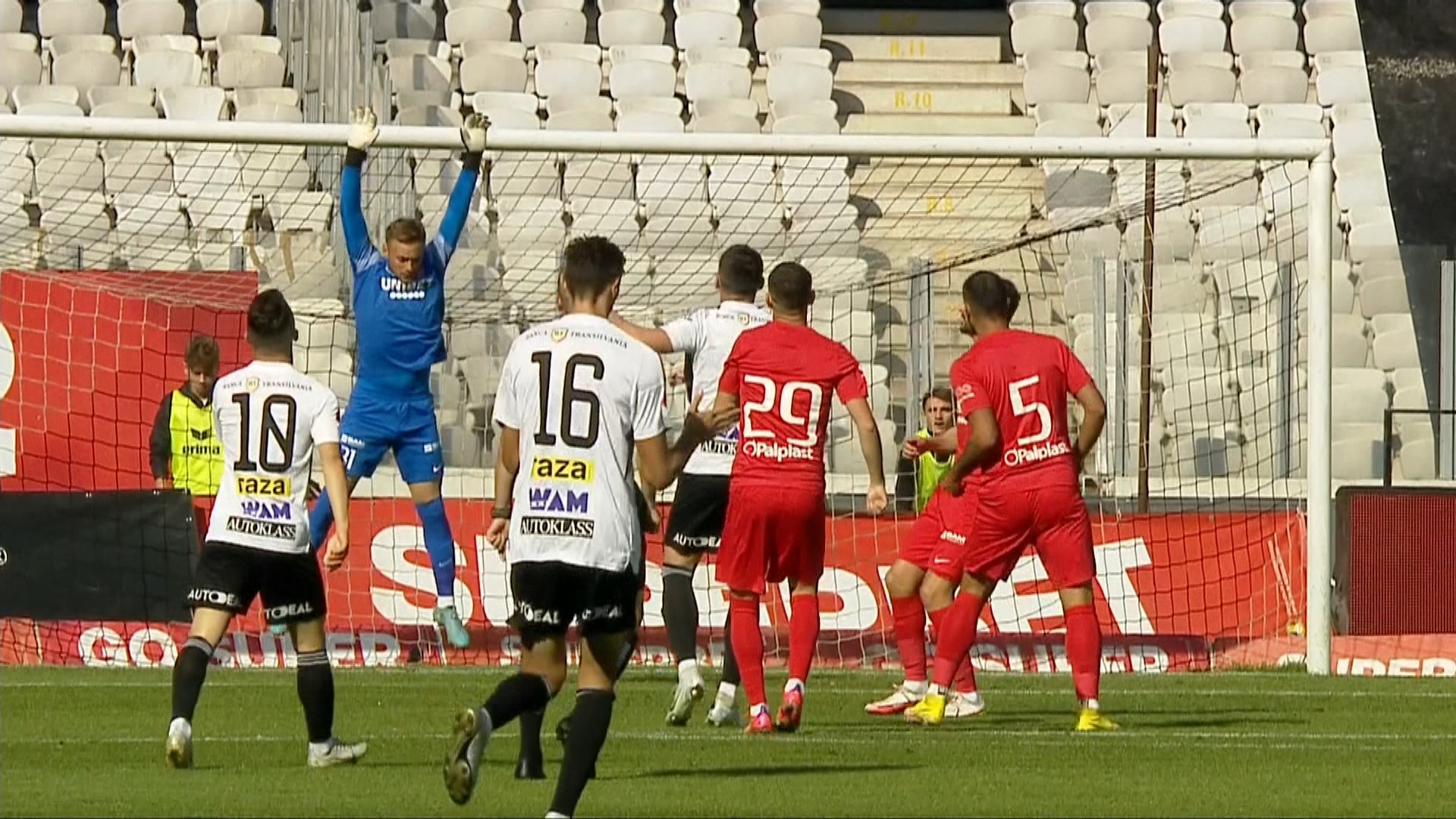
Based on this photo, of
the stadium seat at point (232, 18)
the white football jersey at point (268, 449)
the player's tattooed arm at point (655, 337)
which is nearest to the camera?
the white football jersey at point (268, 449)

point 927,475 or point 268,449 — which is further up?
point 927,475

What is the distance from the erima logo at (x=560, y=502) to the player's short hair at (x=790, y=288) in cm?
289

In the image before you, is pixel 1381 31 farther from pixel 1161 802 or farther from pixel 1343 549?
pixel 1161 802

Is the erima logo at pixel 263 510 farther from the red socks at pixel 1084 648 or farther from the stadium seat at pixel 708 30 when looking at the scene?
the stadium seat at pixel 708 30

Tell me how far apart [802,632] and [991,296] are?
5.13ft

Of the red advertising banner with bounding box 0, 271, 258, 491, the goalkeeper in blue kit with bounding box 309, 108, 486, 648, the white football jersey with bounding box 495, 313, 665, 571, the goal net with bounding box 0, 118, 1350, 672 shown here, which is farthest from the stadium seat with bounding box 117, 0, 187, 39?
the white football jersey with bounding box 495, 313, 665, 571

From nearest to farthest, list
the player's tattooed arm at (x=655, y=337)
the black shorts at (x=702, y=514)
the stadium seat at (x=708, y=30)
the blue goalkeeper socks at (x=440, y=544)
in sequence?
1. the player's tattooed arm at (x=655, y=337)
2. the black shorts at (x=702, y=514)
3. the blue goalkeeper socks at (x=440, y=544)
4. the stadium seat at (x=708, y=30)

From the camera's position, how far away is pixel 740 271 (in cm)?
1052

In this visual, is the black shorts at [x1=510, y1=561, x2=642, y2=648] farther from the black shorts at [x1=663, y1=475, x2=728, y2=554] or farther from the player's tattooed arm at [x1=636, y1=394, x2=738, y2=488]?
the black shorts at [x1=663, y1=475, x2=728, y2=554]

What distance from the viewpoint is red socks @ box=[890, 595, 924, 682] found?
11.2 metres

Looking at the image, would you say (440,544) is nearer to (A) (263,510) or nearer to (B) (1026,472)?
(B) (1026,472)

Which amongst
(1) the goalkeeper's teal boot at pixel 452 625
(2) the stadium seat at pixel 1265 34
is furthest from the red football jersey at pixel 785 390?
(2) the stadium seat at pixel 1265 34

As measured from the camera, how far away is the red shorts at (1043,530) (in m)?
10.3

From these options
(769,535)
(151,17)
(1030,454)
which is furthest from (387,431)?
(151,17)
